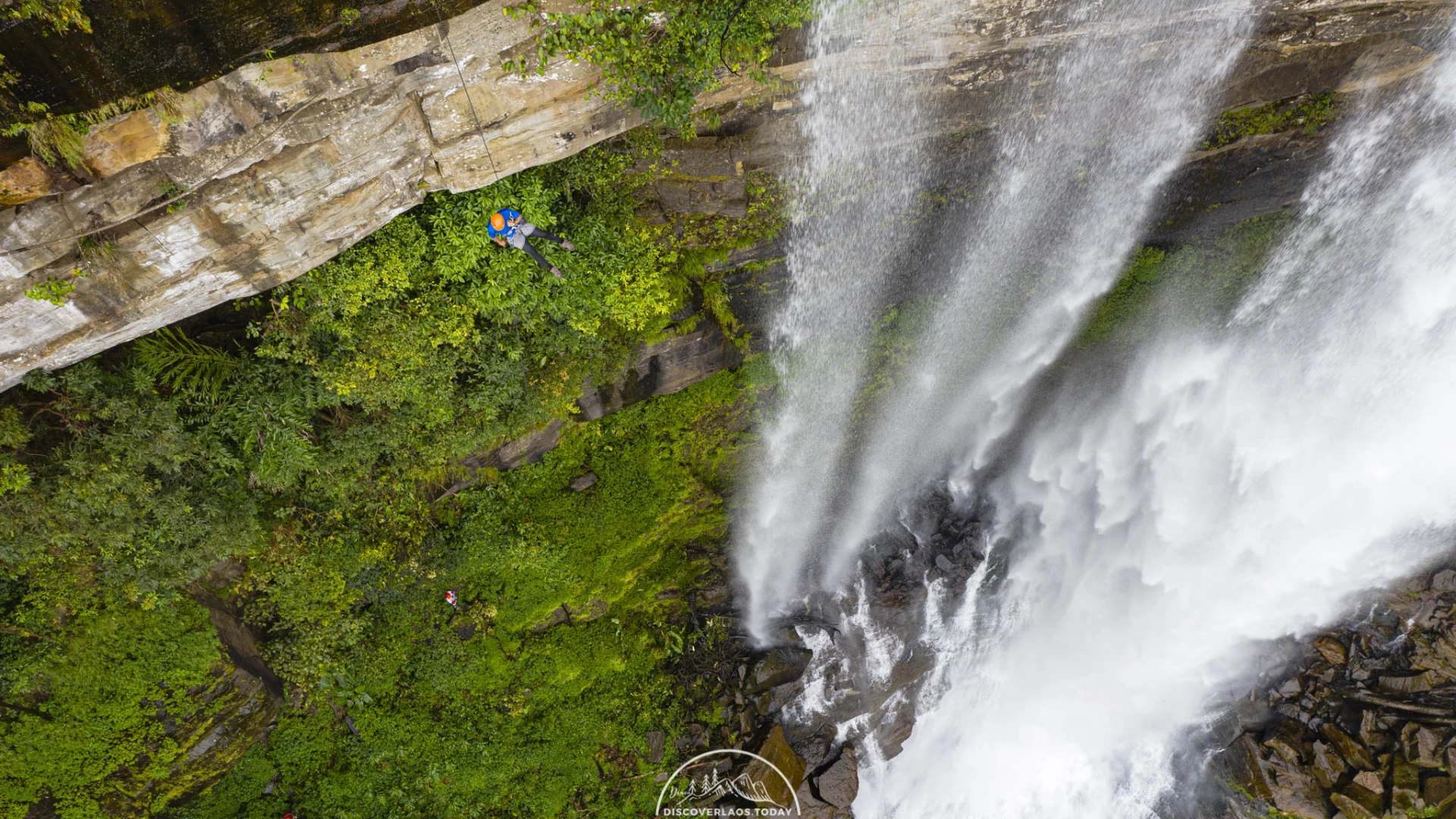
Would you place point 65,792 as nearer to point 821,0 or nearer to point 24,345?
point 24,345

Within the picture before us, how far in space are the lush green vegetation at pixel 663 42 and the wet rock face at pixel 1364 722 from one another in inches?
597

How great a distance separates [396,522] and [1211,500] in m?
15.2

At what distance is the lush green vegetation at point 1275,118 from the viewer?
8406mm

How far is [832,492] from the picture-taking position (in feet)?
42.5

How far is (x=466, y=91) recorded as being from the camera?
238 inches

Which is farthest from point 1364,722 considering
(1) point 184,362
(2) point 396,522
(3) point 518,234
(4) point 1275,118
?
(1) point 184,362

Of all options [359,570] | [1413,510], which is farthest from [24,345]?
[1413,510]

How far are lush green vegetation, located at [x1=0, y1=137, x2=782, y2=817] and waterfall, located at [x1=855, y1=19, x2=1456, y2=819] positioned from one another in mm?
6640

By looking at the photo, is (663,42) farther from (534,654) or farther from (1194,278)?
(534,654)

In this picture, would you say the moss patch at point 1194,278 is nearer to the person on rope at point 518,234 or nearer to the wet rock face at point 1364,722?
the wet rock face at point 1364,722

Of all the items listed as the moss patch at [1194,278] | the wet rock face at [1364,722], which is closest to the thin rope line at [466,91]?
the moss patch at [1194,278]

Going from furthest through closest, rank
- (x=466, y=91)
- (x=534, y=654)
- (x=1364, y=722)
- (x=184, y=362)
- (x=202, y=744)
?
(x=534, y=654) → (x=1364, y=722) → (x=202, y=744) → (x=184, y=362) → (x=466, y=91)

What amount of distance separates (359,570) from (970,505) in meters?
11.7

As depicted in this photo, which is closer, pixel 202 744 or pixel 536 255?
pixel 536 255
